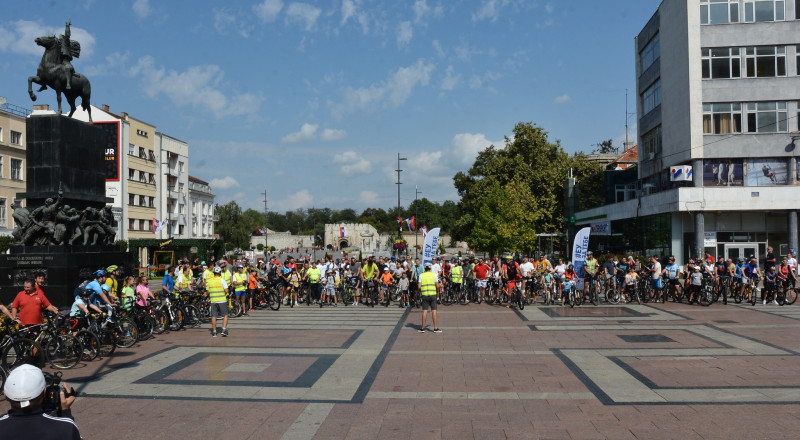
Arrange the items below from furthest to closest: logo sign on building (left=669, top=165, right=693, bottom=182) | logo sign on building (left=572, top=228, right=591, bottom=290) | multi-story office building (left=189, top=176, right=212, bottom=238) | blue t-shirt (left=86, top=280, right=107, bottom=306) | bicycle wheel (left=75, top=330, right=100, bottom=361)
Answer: multi-story office building (left=189, top=176, right=212, bottom=238) < logo sign on building (left=669, top=165, right=693, bottom=182) < logo sign on building (left=572, top=228, right=591, bottom=290) < blue t-shirt (left=86, top=280, right=107, bottom=306) < bicycle wheel (left=75, top=330, right=100, bottom=361)

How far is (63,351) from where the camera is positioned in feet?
35.2

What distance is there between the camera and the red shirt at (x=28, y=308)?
10633mm

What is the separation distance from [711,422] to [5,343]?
10334 mm

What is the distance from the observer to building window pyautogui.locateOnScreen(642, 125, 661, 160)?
Answer: 129 feet

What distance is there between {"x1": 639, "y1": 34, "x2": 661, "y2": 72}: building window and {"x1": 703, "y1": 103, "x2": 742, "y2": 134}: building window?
675 cm

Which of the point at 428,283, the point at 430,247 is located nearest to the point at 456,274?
the point at 430,247

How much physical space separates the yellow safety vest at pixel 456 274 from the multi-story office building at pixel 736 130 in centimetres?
1755

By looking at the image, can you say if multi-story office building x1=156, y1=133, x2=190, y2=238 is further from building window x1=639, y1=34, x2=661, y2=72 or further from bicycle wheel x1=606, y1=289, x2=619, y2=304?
bicycle wheel x1=606, y1=289, x2=619, y2=304

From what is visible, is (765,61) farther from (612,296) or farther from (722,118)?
(612,296)

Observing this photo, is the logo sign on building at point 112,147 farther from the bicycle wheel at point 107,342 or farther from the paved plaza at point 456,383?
the bicycle wheel at point 107,342

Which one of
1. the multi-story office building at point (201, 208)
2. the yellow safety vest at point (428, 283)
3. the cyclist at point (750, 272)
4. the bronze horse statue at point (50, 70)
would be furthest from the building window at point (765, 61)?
the multi-story office building at point (201, 208)

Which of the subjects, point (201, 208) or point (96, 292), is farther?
point (201, 208)

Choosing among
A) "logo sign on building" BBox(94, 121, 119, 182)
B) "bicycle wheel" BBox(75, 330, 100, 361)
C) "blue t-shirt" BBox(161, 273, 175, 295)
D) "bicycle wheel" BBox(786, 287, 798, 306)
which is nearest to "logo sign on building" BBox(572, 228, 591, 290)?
"bicycle wheel" BBox(786, 287, 798, 306)

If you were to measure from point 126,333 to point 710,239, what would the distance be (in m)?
31.3
